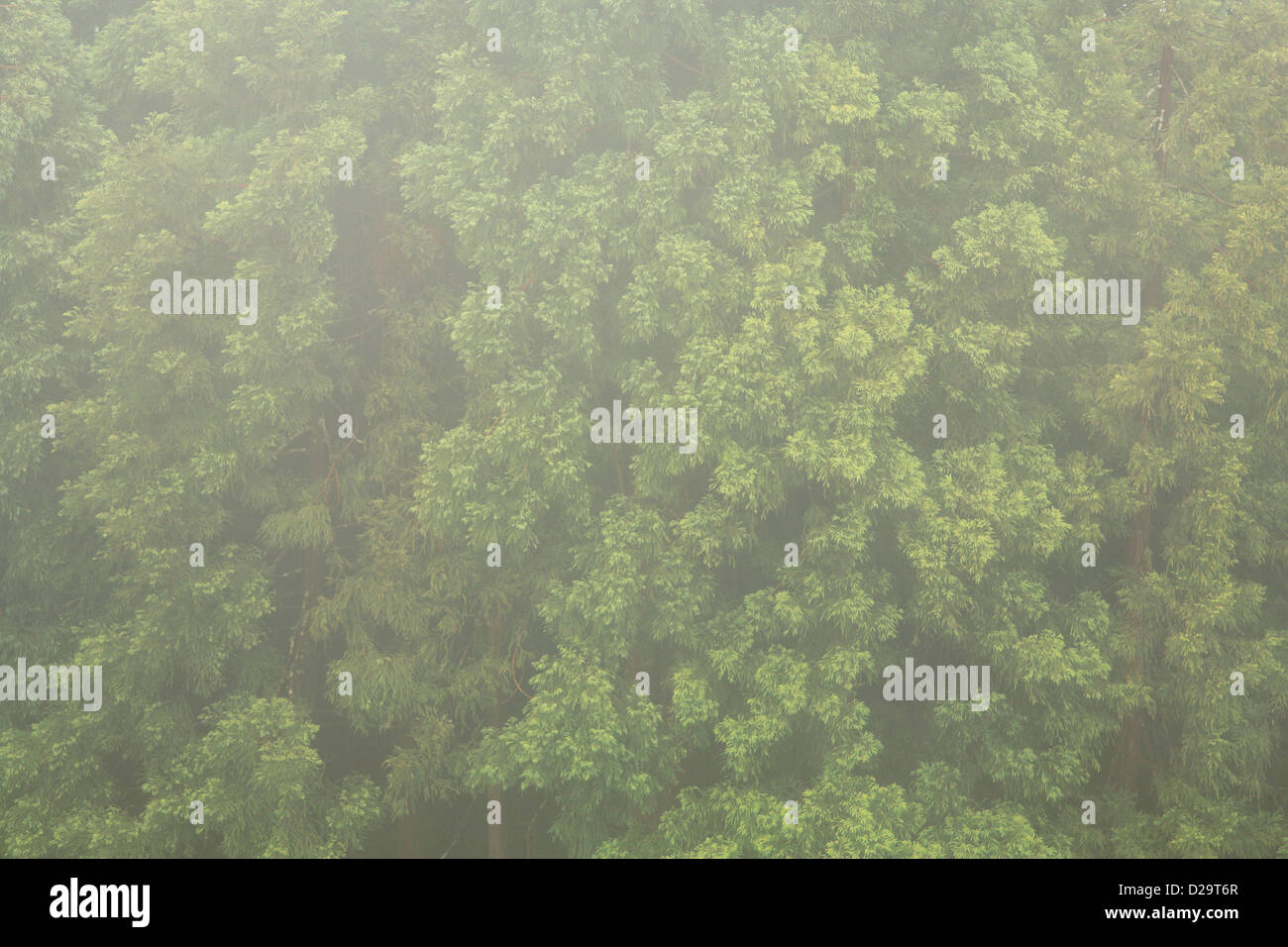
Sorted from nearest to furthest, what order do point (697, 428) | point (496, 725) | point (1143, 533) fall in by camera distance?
point (697, 428), point (1143, 533), point (496, 725)

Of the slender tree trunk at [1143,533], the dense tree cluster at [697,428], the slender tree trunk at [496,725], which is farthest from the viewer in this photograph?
the slender tree trunk at [496,725]

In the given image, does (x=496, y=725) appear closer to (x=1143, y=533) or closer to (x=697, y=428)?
(x=697, y=428)

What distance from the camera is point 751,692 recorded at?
14234 millimetres

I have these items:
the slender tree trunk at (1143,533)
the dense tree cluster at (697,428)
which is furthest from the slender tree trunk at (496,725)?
the slender tree trunk at (1143,533)

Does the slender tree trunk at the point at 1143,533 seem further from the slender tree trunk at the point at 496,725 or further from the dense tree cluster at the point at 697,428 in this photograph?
the slender tree trunk at the point at 496,725

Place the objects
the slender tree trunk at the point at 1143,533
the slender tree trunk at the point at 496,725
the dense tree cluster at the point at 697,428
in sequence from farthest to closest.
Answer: the slender tree trunk at the point at 496,725 → the slender tree trunk at the point at 1143,533 → the dense tree cluster at the point at 697,428

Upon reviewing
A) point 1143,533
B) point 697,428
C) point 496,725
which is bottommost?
point 496,725

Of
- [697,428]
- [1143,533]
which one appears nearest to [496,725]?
[697,428]

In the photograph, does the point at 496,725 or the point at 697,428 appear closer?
the point at 697,428

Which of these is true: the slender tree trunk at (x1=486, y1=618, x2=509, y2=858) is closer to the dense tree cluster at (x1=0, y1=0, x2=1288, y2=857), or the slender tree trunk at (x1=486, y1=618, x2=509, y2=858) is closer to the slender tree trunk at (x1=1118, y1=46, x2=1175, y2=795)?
the dense tree cluster at (x1=0, y1=0, x2=1288, y2=857)

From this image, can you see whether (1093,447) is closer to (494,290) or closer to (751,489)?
(751,489)

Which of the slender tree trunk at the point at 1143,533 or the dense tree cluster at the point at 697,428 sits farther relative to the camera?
the slender tree trunk at the point at 1143,533

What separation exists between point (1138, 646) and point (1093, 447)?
291cm
